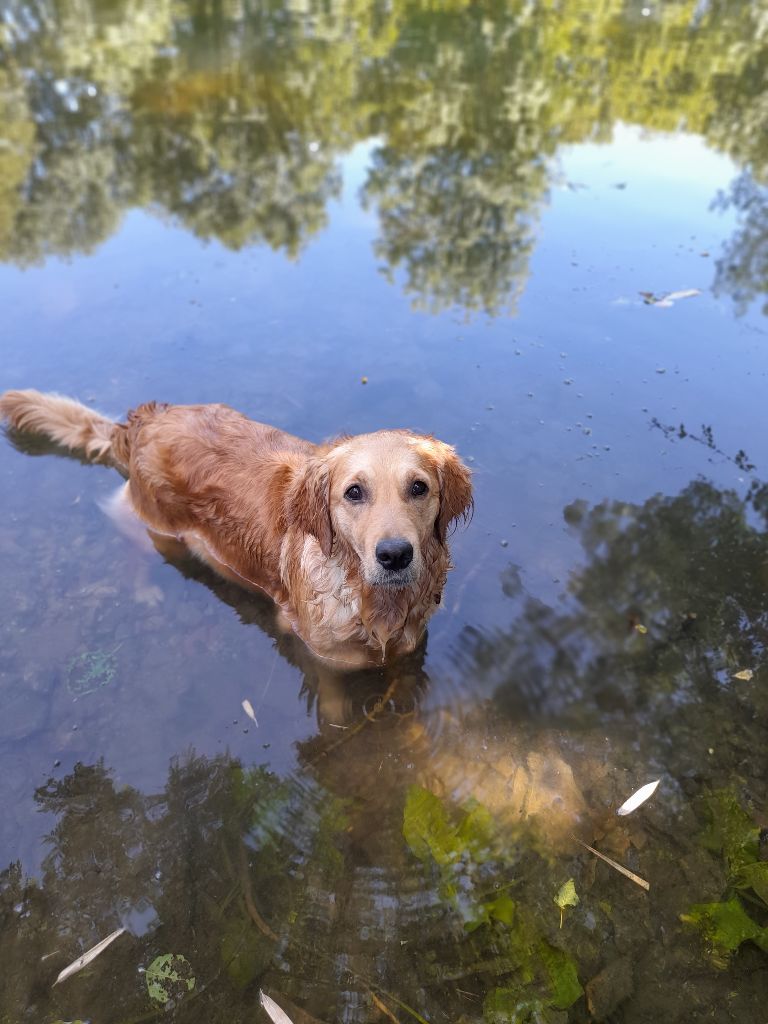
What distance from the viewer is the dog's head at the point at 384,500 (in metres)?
3.16

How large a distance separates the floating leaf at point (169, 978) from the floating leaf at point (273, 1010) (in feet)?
1.05

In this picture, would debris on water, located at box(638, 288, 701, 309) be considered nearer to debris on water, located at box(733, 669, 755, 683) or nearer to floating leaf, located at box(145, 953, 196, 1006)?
debris on water, located at box(733, 669, 755, 683)

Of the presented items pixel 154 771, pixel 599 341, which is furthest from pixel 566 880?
pixel 599 341

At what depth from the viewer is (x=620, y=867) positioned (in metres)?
3.33

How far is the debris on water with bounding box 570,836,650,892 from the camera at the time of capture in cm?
326

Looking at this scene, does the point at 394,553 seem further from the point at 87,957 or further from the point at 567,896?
the point at 87,957

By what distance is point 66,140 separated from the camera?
9.51 m

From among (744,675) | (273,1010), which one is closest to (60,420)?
(273,1010)

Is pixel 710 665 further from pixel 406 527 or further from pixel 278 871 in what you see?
pixel 278 871

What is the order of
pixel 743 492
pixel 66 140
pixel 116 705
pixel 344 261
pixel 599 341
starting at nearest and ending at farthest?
pixel 116 705 → pixel 743 492 → pixel 599 341 → pixel 344 261 → pixel 66 140

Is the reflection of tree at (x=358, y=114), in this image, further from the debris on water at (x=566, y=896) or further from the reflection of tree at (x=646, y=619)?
the debris on water at (x=566, y=896)

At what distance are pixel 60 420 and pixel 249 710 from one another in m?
2.91

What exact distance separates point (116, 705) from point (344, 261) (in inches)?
219

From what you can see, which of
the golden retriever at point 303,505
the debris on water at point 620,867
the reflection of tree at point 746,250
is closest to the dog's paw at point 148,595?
the golden retriever at point 303,505
